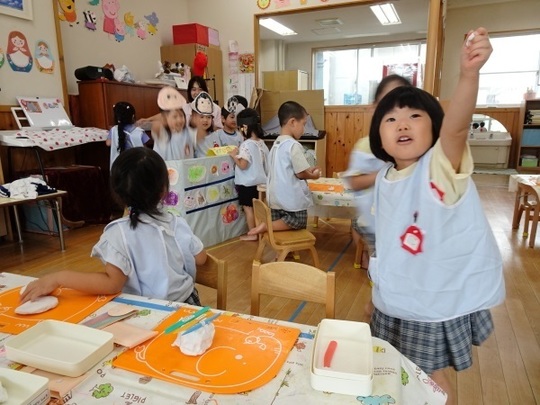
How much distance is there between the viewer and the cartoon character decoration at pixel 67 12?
436 cm

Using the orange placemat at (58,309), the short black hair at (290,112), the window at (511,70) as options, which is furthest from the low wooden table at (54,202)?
the window at (511,70)

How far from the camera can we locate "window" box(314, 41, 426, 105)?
8.94 m

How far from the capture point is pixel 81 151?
15.4 feet

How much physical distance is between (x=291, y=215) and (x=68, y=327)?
2120 millimetres

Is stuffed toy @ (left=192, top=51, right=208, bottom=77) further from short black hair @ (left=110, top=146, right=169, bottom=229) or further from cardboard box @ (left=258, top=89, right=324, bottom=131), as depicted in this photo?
short black hair @ (left=110, top=146, right=169, bottom=229)

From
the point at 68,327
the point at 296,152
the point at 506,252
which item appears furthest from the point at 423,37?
the point at 68,327

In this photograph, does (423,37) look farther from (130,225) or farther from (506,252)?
(130,225)

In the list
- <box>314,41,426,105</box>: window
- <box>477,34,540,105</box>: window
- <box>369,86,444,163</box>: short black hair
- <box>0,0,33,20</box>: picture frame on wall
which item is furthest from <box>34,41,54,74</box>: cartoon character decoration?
<box>477,34,540,105</box>: window

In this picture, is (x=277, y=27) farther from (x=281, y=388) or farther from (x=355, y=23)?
(x=281, y=388)

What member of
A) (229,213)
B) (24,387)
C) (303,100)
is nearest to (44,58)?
(229,213)

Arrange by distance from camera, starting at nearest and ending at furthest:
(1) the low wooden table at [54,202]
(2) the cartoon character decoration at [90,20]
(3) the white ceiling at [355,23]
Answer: (1) the low wooden table at [54,202], (2) the cartoon character decoration at [90,20], (3) the white ceiling at [355,23]

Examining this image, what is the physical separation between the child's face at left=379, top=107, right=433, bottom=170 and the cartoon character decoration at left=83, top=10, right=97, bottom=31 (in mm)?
4898

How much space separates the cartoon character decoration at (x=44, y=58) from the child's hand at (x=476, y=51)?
457 centimetres

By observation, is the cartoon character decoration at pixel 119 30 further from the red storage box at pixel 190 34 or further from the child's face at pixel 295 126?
the child's face at pixel 295 126
